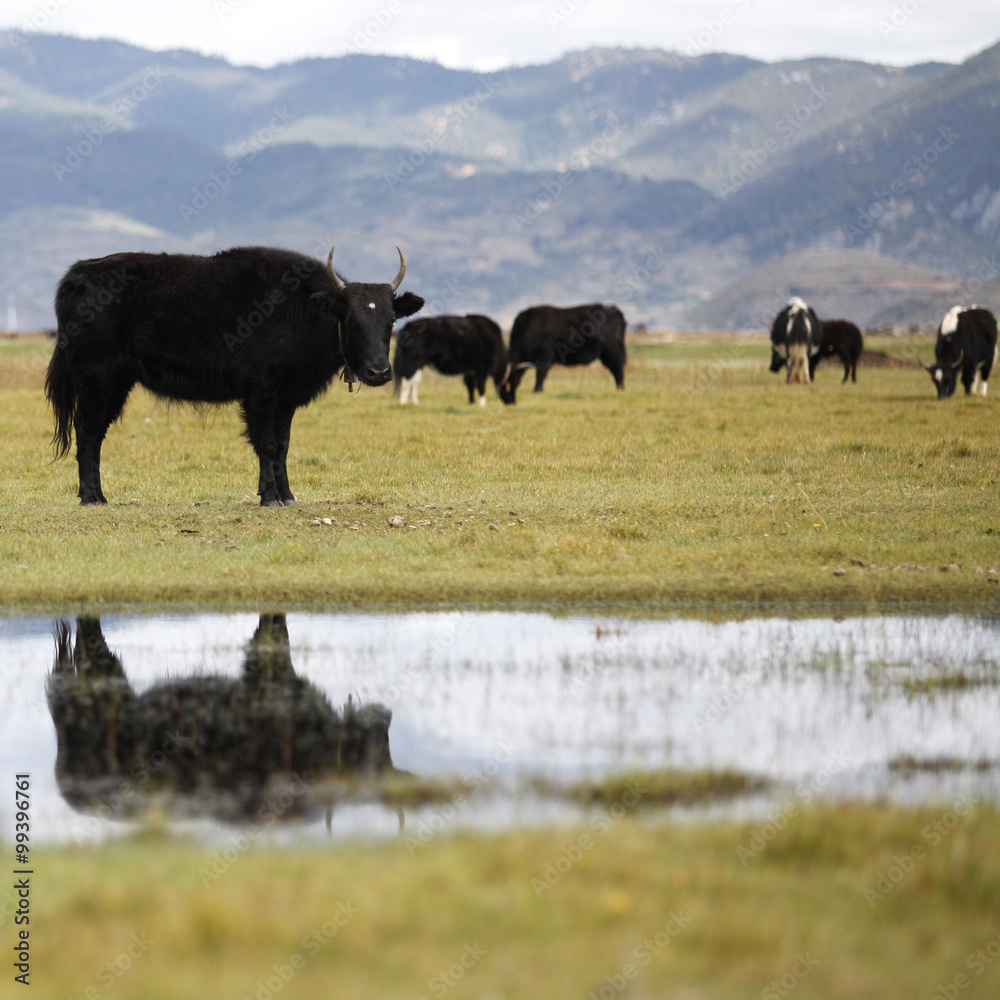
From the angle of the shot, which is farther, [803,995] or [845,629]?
[845,629]

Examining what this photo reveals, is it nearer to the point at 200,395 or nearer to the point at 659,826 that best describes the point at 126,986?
the point at 659,826

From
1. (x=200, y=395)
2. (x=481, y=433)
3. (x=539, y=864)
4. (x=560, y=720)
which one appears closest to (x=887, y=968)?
(x=539, y=864)

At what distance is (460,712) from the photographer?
7.64 meters

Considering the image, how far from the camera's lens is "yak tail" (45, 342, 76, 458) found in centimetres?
1509

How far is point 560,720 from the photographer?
7.46m

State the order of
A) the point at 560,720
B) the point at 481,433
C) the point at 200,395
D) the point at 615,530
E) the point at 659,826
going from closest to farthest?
the point at 659,826 → the point at 560,720 → the point at 615,530 → the point at 200,395 → the point at 481,433

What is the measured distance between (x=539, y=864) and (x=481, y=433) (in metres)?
17.3

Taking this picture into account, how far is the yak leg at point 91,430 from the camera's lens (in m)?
15.0

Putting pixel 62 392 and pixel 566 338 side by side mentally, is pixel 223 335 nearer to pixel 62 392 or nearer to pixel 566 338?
pixel 62 392
